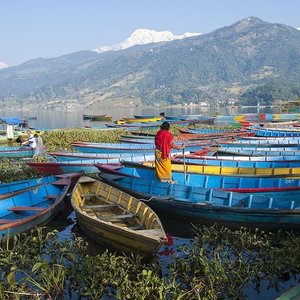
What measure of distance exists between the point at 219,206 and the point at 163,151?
88.9 inches

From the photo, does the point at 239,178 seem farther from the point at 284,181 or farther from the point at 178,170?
the point at 178,170

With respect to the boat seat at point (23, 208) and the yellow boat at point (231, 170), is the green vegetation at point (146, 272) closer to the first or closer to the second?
the boat seat at point (23, 208)

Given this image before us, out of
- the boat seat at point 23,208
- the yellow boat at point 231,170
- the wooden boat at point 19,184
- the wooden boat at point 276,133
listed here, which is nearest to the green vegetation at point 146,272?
→ the boat seat at point 23,208

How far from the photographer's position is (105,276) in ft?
22.5

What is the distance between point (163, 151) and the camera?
427 inches

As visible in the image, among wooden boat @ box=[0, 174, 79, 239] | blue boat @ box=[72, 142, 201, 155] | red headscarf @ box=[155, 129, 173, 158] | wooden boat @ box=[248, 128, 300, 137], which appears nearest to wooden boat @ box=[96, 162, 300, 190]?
red headscarf @ box=[155, 129, 173, 158]

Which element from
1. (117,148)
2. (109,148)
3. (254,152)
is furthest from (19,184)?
(254,152)

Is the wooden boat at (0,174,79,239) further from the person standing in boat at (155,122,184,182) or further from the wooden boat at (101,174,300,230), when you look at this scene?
the person standing in boat at (155,122,184,182)

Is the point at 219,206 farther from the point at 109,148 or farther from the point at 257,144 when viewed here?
the point at 109,148

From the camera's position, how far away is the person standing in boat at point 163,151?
1074 centimetres

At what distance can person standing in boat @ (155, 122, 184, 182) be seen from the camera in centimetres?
1074

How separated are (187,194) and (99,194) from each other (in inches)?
96.1

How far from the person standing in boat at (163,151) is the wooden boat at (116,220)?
4.65ft

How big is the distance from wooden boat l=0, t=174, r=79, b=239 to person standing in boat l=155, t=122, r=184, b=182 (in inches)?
112
